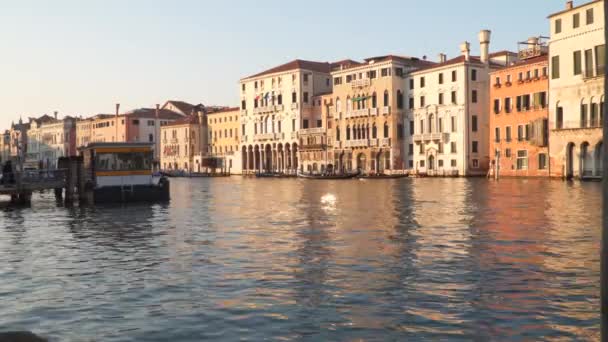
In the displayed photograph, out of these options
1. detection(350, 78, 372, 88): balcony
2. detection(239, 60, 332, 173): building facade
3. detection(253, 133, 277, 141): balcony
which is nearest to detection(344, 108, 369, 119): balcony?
detection(350, 78, 372, 88): balcony

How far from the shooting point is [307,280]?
1025 centimetres

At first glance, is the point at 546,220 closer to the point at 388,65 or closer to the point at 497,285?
the point at 497,285

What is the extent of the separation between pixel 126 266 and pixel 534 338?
285 inches

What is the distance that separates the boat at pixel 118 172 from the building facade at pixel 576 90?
29.7m

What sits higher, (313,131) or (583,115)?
(313,131)

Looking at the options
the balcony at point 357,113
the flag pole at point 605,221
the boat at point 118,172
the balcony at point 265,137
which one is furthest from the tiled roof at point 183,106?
the flag pole at point 605,221

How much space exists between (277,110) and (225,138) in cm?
1335

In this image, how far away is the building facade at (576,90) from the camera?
153 ft

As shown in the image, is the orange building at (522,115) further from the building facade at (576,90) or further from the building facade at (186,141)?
the building facade at (186,141)

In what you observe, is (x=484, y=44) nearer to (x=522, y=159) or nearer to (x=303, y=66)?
(x=522, y=159)

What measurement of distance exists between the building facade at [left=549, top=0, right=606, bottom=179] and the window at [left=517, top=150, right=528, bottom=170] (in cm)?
455

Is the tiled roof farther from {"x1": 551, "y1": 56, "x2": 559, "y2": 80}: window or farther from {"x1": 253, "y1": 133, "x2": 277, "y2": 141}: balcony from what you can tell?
{"x1": 551, "y1": 56, "x2": 559, "y2": 80}: window

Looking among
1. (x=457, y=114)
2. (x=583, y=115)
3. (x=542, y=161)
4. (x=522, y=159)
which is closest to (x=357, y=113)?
(x=457, y=114)

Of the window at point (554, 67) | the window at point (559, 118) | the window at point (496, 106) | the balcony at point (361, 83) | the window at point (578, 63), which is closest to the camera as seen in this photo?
the window at point (578, 63)
